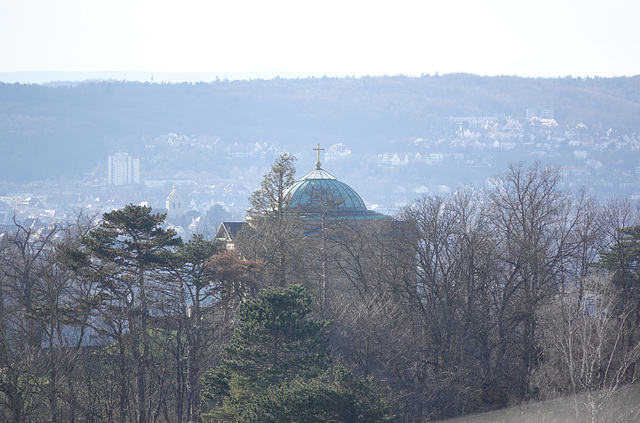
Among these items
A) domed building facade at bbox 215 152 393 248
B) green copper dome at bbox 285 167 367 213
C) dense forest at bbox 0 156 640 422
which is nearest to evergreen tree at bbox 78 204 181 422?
dense forest at bbox 0 156 640 422

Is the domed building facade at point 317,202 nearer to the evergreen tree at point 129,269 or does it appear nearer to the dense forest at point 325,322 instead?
the dense forest at point 325,322

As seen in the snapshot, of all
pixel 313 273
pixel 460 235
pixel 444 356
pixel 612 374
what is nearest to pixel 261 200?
pixel 313 273

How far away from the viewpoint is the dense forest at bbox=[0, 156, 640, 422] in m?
21.0

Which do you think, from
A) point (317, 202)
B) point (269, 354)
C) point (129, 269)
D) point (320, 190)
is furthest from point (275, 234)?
point (320, 190)

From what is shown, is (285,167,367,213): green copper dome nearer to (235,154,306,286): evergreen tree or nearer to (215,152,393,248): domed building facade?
(215,152,393,248): domed building facade

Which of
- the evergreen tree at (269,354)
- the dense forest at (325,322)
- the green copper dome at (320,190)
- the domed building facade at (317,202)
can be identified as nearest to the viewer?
the evergreen tree at (269,354)

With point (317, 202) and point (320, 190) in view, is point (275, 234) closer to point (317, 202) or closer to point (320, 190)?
point (317, 202)

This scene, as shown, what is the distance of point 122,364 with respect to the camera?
24031mm

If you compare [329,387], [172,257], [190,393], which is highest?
[172,257]

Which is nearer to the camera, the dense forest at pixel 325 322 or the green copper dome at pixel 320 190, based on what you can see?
the dense forest at pixel 325 322

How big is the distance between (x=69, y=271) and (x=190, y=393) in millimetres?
5227

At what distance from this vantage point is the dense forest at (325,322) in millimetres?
21031

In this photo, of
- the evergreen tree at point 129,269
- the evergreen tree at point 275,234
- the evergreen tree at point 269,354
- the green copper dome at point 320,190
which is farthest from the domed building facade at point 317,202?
the evergreen tree at point 269,354

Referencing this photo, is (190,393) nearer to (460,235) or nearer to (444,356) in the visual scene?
(444,356)
